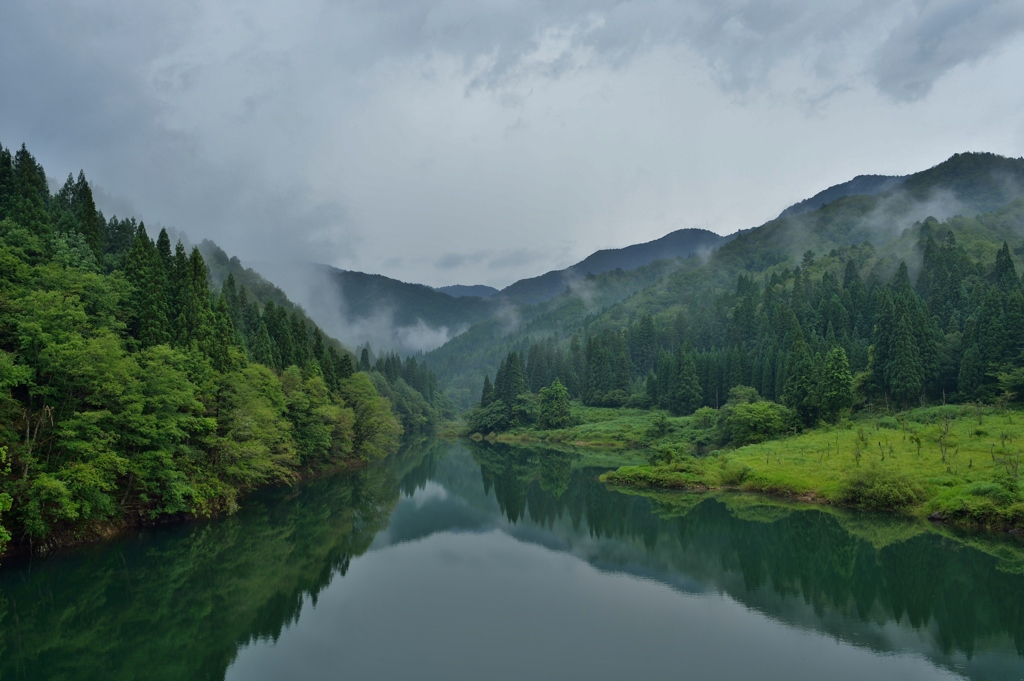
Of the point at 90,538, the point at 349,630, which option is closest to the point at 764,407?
the point at 349,630

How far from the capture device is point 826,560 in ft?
101

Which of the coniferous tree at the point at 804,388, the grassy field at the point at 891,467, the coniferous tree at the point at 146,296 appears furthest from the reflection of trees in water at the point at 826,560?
the coniferous tree at the point at 146,296

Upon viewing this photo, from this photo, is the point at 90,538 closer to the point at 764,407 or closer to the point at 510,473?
the point at 510,473

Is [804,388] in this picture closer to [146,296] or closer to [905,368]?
[905,368]

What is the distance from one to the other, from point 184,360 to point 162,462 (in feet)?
24.1

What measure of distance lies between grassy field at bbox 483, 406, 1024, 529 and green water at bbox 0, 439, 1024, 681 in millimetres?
2024

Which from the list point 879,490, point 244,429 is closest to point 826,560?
point 879,490

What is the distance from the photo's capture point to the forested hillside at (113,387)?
26.2 m

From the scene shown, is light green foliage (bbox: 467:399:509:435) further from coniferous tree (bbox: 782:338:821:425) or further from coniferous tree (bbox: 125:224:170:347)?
coniferous tree (bbox: 125:224:170:347)

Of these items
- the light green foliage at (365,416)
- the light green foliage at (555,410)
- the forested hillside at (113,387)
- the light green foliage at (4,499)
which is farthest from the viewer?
the light green foliage at (555,410)

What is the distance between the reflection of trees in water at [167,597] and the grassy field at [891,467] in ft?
93.6

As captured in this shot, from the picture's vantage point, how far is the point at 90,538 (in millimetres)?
30578

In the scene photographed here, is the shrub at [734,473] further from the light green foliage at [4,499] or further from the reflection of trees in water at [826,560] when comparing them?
the light green foliage at [4,499]

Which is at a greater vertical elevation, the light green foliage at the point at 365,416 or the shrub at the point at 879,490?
the light green foliage at the point at 365,416
